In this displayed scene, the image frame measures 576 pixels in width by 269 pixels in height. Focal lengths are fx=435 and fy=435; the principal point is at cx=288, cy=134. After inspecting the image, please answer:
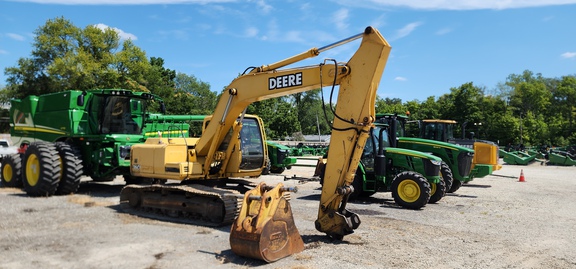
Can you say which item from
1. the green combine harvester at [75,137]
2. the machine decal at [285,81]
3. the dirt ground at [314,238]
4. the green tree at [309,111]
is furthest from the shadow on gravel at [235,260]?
the green tree at [309,111]

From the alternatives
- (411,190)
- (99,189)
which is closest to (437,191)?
(411,190)

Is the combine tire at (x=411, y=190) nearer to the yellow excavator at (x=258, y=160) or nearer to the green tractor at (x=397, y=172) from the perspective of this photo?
the green tractor at (x=397, y=172)

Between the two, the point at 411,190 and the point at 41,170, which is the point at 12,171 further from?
the point at 411,190

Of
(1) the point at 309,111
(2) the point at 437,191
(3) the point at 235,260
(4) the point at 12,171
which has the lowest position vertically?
(3) the point at 235,260

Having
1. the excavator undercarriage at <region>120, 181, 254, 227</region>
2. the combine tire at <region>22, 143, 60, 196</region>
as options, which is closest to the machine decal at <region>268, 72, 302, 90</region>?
the excavator undercarriage at <region>120, 181, 254, 227</region>

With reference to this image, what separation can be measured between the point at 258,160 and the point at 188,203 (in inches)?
79.7

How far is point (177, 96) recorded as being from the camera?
56281mm

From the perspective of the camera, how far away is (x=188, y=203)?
8727mm

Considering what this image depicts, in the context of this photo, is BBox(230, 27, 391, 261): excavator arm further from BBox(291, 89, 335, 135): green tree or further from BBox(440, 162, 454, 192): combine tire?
BBox(291, 89, 335, 135): green tree

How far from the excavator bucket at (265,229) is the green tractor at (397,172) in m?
5.55

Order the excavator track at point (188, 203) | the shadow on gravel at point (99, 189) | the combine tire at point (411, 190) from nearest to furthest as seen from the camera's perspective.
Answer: the excavator track at point (188, 203), the combine tire at point (411, 190), the shadow on gravel at point (99, 189)

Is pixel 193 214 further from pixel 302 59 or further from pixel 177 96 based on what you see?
pixel 177 96

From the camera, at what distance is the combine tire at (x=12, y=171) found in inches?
539

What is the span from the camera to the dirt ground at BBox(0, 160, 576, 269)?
19.7ft
